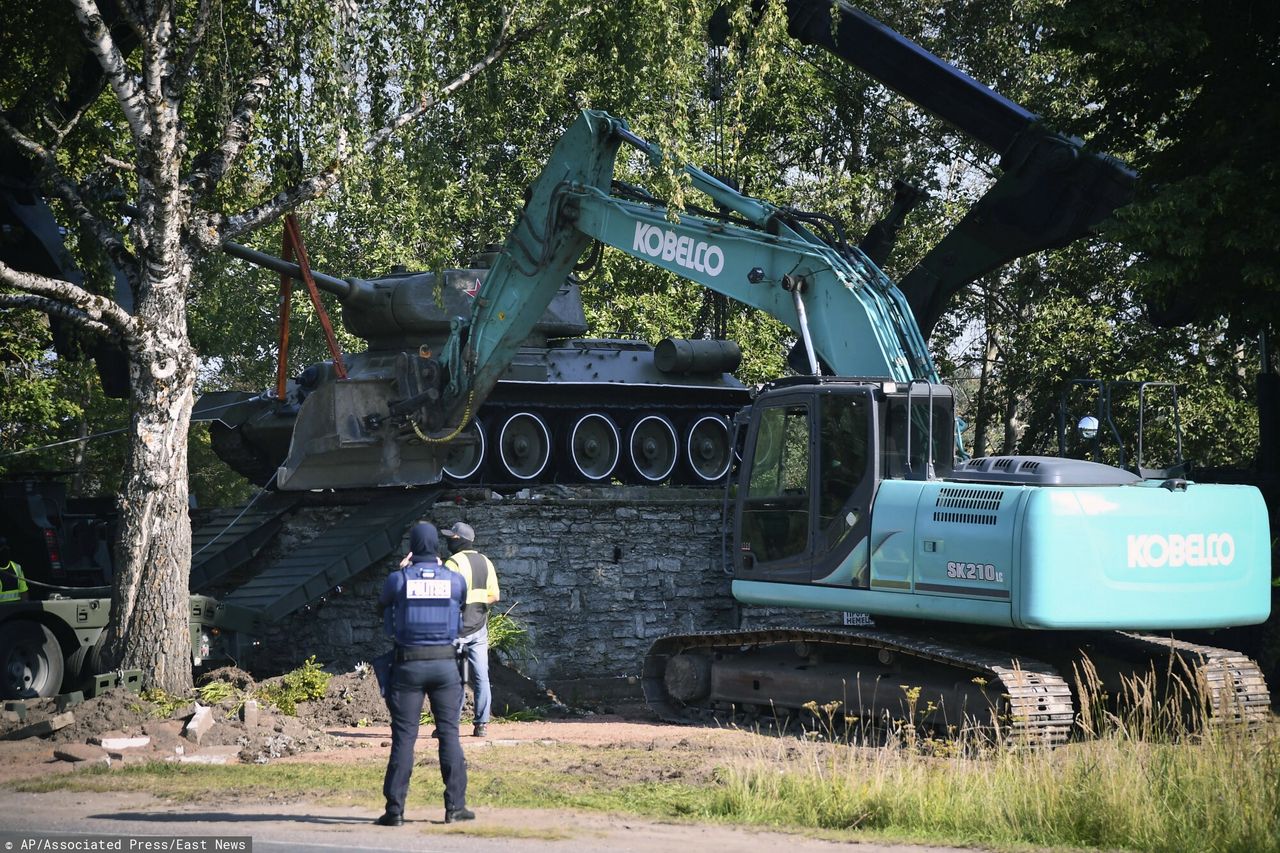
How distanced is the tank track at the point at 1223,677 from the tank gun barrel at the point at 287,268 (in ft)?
29.9

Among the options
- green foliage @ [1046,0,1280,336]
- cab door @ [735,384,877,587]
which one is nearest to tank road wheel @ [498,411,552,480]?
cab door @ [735,384,877,587]

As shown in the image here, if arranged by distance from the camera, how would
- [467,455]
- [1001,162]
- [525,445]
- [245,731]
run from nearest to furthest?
[245,731] → [1001,162] → [467,455] → [525,445]

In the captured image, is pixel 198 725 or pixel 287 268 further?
pixel 287 268

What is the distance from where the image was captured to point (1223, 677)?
458 inches

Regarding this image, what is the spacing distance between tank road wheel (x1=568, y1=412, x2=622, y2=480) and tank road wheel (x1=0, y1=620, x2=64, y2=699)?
7.61 meters

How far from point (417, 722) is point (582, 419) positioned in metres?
12.1

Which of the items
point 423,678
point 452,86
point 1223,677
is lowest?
point 1223,677

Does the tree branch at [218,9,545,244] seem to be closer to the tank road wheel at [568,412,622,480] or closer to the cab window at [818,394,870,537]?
the cab window at [818,394,870,537]

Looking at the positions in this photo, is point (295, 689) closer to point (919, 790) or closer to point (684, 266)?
point (684, 266)

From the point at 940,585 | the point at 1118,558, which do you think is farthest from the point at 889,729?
the point at 1118,558

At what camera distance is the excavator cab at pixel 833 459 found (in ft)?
39.5

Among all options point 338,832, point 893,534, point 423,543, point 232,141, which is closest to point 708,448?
point 232,141

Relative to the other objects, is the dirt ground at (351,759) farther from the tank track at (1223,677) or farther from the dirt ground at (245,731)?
the tank track at (1223,677)

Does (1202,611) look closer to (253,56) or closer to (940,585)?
(940,585)
